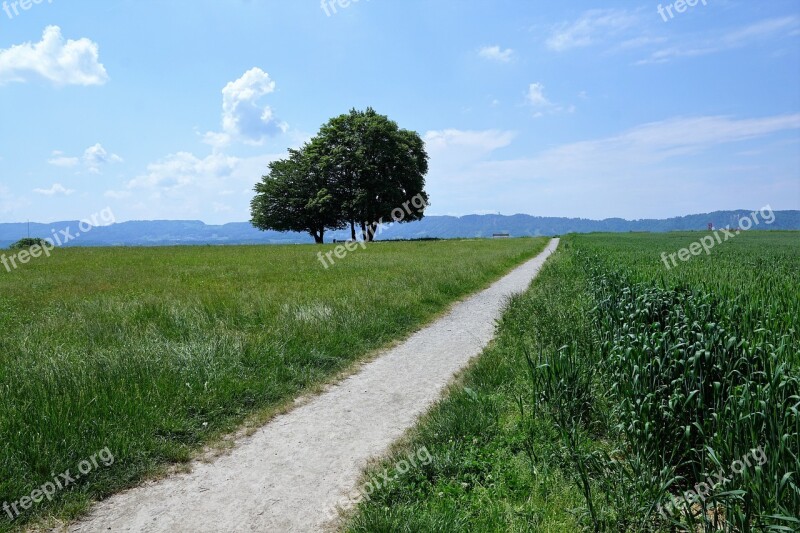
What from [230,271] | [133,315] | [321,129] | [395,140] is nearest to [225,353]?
[133,315]

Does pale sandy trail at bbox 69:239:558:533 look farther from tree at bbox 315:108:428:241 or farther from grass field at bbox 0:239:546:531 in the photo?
tree at bbox 315:108:428:241

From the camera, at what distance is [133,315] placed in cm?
1005

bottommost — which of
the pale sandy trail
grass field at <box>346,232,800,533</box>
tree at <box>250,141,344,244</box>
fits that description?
the pale sandy trail

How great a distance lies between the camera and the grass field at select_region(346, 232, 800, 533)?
310 centimetres

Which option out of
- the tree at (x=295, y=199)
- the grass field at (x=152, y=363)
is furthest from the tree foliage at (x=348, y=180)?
the grass field at (x=152, y=363)

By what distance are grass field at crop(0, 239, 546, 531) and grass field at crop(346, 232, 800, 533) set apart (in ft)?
8.18

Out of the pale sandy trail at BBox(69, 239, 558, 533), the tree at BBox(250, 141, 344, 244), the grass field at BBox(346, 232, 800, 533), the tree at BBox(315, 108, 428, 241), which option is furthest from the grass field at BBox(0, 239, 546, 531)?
the tree at BBox(250, 141, 344, 244)

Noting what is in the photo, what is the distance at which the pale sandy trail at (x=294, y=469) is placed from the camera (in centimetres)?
376

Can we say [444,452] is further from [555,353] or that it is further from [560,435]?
[555,353]

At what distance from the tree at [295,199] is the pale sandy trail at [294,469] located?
50729 millimetres

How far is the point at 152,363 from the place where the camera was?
21.8 feet

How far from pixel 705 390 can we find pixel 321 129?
60518 mm

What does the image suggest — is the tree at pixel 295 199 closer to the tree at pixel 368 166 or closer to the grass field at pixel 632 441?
the tree at pixel 368 166

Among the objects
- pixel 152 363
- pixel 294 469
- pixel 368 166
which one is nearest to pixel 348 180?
pixel 368 166
